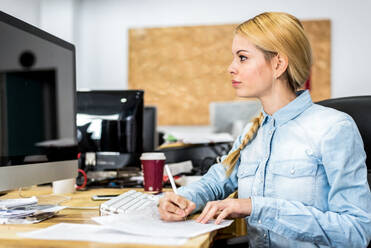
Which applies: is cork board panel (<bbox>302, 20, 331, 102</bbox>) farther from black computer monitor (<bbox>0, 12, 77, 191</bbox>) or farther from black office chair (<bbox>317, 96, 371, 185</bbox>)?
black computer monitor (<bbox>0, 12, 77, 191</bbox>)

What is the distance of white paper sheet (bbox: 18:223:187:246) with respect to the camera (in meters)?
0.75

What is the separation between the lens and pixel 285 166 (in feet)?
3.60

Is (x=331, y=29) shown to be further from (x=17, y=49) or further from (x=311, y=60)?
(x=17, y=49)

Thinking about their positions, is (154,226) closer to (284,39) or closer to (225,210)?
(225,210)

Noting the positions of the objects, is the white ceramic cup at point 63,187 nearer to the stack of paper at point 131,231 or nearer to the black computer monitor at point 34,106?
the black computer monitor at point 34,106

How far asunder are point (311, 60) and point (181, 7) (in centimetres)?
358

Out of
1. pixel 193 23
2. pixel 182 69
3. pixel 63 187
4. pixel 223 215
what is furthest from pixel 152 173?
pixel 193 23

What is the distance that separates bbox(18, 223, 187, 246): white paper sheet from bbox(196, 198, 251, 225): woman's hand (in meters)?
0.18

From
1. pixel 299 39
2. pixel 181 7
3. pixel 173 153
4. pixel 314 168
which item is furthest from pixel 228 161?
pixel 181 7

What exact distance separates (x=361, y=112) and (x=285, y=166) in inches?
14.1

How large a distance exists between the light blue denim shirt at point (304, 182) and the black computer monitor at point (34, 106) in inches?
16.3

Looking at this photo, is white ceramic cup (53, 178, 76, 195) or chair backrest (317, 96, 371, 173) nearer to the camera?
chair backrest (317, 96, 371, 173)

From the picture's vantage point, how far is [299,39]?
1.16 metres

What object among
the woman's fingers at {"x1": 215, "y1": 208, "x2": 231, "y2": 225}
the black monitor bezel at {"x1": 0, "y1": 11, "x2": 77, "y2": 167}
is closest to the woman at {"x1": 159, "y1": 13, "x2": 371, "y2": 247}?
the woman's fingers at {"x1": 215, "y1": 208, "x2": 231, "y2": 225}
